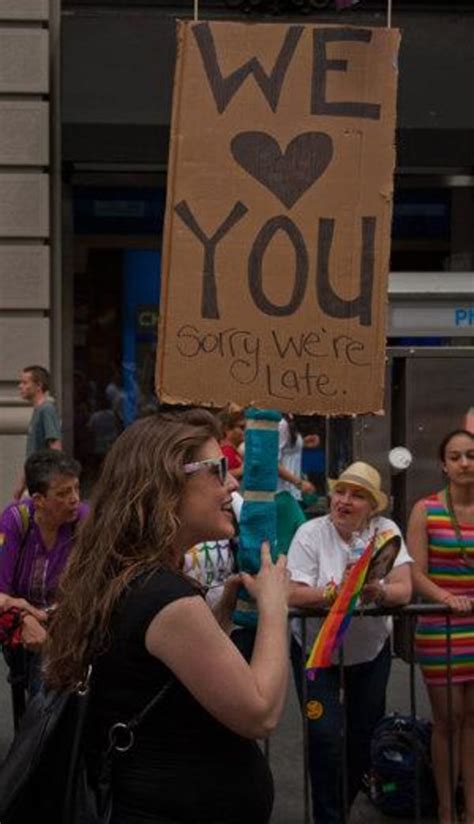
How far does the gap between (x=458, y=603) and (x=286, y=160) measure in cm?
182

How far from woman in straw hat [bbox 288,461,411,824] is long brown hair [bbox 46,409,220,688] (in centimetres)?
254

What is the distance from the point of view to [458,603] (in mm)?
5602

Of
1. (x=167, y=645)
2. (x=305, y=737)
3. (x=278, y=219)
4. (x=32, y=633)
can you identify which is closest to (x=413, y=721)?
(x=305, y=737)

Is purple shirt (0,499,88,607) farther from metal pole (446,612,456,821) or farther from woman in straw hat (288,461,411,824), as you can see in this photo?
metal pole (446,612,456,821)

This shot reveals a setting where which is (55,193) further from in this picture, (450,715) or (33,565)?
(450,715)

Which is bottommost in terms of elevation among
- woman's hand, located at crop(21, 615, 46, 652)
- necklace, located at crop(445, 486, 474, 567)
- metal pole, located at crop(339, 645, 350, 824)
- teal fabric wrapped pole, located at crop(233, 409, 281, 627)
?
metal pole, located at crop(339, 645, 350, 824)

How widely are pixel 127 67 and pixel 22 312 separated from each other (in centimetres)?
231

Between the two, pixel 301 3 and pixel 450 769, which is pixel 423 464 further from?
pixel 301 3

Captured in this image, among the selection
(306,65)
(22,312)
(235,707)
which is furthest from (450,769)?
(22,312)

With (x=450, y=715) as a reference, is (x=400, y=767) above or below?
below

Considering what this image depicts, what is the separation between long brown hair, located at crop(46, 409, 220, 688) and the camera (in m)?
2.94

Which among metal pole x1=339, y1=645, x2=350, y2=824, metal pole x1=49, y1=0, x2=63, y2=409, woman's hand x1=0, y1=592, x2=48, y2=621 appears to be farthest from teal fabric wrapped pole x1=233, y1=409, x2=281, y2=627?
metal pole x1=49, y1=0, x2=63, y2=409

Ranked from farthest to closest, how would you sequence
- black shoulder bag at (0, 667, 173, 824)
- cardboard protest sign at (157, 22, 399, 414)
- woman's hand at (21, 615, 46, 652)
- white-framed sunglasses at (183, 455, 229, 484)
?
woman's hand at (21, 615, 46, 652) < cardboard protest sign at (157, 22, 399, 414) < white-framed sunglasses at (183, 455, 229, 484) < black shoulder bag at (0, 667, 173, 824)

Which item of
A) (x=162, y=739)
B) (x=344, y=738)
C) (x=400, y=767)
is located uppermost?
(x=162, y=739)
